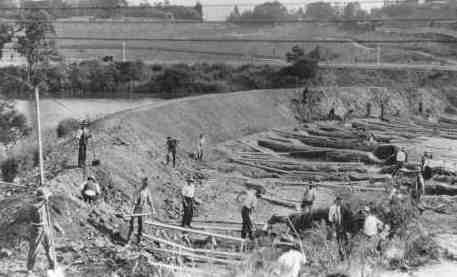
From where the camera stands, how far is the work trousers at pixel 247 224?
47.9 feet

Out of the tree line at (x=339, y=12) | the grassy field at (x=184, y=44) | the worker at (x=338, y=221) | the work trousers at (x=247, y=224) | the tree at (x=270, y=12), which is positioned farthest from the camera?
the tree at (x=270, y=12)

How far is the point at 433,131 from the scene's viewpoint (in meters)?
33.2

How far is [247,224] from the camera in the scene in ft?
48.4

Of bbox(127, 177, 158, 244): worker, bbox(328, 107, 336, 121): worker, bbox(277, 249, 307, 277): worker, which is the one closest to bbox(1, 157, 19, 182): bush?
bbox(127, 177, 158, 244): worker

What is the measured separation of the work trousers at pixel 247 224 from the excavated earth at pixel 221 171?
17.7 inches

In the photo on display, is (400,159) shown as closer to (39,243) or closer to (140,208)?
(140,208)

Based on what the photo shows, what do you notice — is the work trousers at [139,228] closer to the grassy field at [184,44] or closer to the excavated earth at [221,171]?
the excavated earth at [221,171]

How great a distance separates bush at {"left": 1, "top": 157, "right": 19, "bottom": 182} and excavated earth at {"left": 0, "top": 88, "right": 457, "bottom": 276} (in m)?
1.54

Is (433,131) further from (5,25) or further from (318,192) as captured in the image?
(5,25)

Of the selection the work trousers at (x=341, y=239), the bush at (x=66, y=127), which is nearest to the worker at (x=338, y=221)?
the work trousers at (x=341, y=239)

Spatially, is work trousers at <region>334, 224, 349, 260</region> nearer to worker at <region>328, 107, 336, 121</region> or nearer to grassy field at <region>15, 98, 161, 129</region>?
worker at <region>328, 107, 336, 121</region>

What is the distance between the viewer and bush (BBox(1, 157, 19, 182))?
20.9 m

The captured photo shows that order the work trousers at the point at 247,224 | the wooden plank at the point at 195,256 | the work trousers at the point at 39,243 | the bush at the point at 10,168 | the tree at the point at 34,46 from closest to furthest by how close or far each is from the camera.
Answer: the work trousers at the point at 39,243, the wooden plank at the point at 195,256, the work trousers at the point at 247,224, the tree at the point at 34,46, the bush at the point at 10,168

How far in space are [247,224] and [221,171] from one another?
1047 cm
